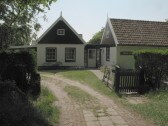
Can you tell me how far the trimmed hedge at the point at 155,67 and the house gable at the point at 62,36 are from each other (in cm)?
1844

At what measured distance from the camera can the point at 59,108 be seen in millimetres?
11164

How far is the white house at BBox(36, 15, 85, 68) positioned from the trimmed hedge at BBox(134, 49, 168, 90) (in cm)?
1837

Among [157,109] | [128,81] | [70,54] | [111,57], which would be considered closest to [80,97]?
[128,81]

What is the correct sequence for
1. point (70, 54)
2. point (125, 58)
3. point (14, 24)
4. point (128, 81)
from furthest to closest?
point (70, 54), point (125, 58), point (14, 24), point (128, 81)

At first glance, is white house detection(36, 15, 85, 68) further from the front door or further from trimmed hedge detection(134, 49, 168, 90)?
trimmed hedge detection(134, 49, 168, 90)

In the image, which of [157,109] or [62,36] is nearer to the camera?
[157,109]

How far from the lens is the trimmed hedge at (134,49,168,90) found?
15.7 m

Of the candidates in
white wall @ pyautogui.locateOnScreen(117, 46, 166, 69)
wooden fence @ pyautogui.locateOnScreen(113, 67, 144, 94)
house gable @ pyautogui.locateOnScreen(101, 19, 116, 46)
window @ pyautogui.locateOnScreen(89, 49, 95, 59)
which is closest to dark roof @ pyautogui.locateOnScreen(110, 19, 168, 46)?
white wall @ pyautogui.locateOnScreen(117, 46, 166, 69)

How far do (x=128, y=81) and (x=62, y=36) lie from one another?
19.4 meters

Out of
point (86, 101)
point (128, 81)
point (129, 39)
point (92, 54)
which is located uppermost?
point (129, 39)

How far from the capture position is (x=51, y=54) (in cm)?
3416

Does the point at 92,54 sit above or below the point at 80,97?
above

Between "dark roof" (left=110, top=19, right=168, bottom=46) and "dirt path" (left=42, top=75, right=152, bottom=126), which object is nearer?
"dirt path" (left=42, top=75, right=152, bottom=126)

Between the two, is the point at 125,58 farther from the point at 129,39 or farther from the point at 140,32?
the point at 140,32
